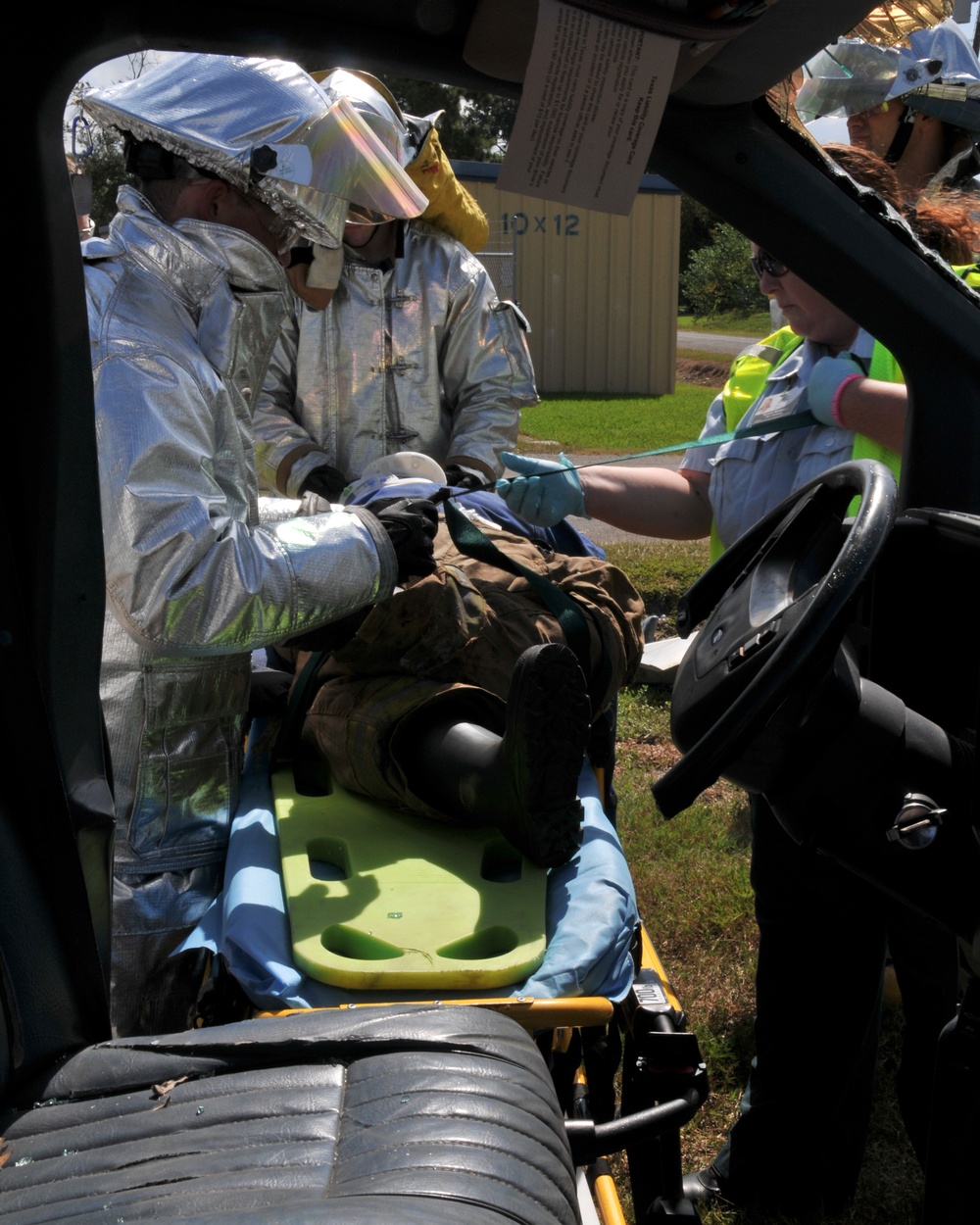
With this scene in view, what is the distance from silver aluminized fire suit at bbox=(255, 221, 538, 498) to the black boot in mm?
1858

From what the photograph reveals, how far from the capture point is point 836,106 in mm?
3074

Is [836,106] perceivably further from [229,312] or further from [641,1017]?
[641,1017]

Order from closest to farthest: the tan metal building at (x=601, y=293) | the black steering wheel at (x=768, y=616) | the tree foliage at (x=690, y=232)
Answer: the black steering wheel at (x=768, y=616) → the tan metal building at (x=601, y=293) → the tree foliage at (x=690, y=232)

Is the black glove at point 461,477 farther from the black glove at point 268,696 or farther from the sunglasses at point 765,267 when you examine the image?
the sunglasses at point 765,267

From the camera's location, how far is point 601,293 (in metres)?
16.8

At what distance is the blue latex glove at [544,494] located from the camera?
2863 mm

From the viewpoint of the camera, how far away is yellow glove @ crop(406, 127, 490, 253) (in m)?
3.87

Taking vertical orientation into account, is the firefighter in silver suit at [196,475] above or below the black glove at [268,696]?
above

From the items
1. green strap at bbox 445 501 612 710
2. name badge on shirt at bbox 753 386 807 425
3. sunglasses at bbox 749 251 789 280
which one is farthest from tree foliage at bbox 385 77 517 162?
green strap at bbox 445 501 612 710

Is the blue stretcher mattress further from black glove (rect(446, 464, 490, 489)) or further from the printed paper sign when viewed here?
black glove (rect(446, 464, 490, 489))

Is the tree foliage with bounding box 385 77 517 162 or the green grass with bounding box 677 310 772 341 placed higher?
the tree foliage with bounding box 385 77 517 162

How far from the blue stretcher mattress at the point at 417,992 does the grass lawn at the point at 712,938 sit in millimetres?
624

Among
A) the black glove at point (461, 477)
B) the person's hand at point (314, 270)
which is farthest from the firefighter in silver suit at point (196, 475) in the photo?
the black glove at point (461, 477)

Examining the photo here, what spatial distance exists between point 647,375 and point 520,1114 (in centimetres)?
1645
